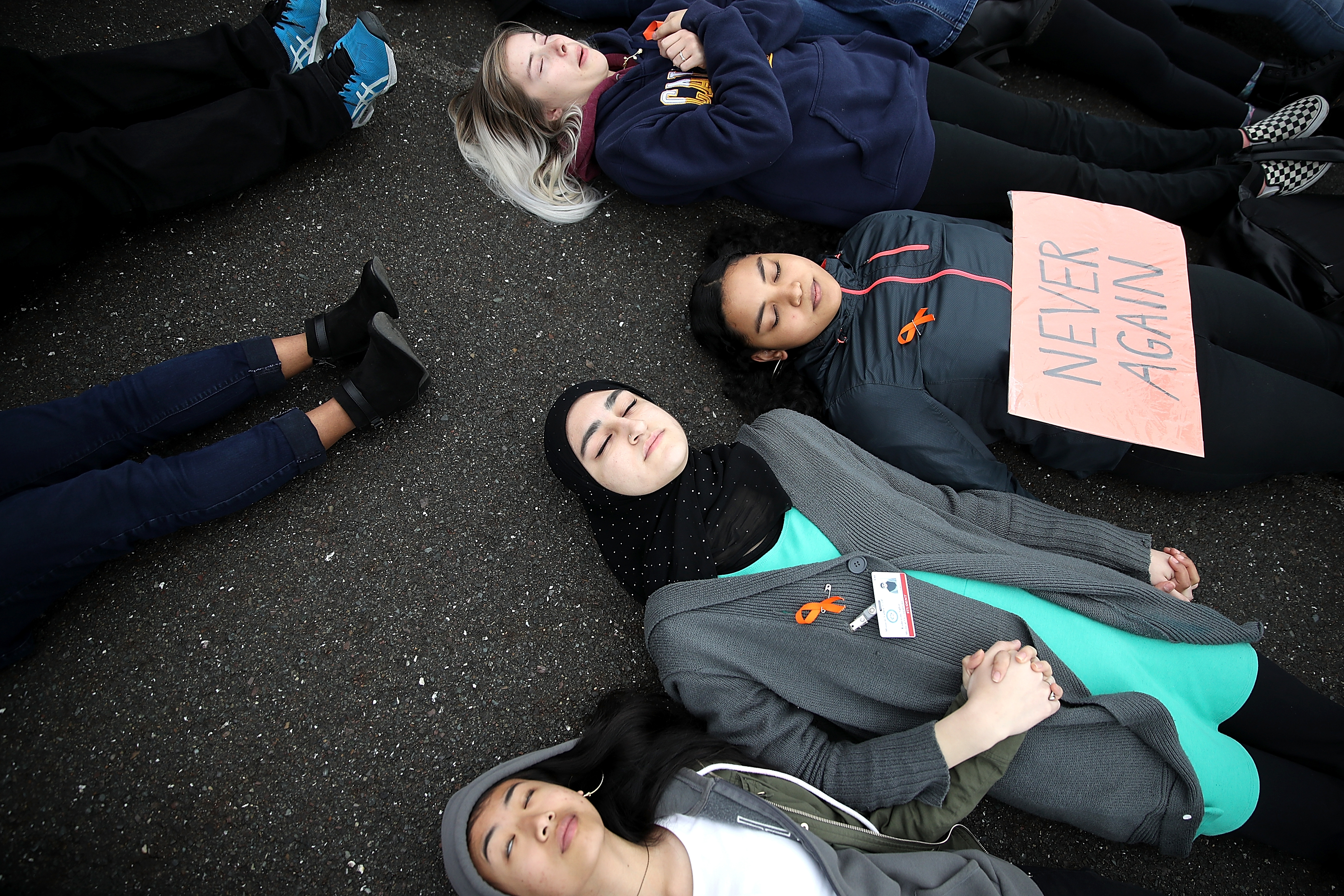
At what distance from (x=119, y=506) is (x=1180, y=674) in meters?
2.72

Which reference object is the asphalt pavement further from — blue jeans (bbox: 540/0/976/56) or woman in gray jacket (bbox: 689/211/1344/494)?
blue jeans (bbox: 540/0/976/56)

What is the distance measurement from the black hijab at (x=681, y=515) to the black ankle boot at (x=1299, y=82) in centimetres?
263

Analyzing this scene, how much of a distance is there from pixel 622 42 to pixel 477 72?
1.85 ft

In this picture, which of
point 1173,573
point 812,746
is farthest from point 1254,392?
point 812,746

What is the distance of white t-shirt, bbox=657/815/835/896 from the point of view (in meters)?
1.50

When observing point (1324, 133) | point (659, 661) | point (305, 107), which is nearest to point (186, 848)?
point (659, 661)

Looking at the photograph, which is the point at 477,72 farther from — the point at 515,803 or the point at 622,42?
the point at 515,803

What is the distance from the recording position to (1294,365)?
6.89 ft

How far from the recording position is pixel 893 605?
5.48ft

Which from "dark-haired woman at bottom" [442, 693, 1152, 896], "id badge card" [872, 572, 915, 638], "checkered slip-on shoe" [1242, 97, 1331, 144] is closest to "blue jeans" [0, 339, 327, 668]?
"dark-haired woman at bottom" [442, 693, 1152, 896]

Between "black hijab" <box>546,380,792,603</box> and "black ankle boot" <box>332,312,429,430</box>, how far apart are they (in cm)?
46

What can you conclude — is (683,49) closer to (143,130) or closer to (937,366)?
(937,366)

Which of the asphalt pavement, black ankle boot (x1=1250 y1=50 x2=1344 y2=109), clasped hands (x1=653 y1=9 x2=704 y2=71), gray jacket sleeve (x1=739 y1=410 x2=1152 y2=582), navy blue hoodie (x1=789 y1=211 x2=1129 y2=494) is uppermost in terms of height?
black ankle boot (x1=1250 y1=50 x2=1344 y2=109)

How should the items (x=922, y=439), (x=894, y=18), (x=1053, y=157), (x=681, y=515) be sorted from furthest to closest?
(x=894, y=18)
(x=1053, y=157)
(x=922, y=439)
(x=681, y=515)
